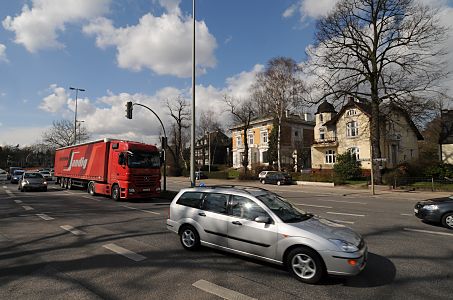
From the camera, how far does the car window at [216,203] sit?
6.30m

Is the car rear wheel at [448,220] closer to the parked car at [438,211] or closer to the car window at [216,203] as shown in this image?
the parked car at [438,211]

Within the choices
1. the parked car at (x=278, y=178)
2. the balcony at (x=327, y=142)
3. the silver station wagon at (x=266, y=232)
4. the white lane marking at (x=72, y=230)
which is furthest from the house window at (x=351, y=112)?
the white lane marking at (x=72, y=230)

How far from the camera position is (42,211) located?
1289 centimetres

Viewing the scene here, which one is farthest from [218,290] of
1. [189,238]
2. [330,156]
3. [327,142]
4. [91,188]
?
[330,156]

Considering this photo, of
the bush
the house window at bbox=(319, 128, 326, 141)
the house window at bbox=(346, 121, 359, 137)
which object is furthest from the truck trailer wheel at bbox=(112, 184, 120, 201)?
the house window at bbox=(319, 128, 326, 141)

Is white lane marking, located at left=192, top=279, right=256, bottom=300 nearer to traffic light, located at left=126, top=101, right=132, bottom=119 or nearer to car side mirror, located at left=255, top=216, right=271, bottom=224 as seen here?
car side mirror, located at left=255, top=216, right=271, bottom=224

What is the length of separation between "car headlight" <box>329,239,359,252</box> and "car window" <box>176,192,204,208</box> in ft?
10.0

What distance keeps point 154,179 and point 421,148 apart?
53861 millimetres

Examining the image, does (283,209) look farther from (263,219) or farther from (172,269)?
(172,269)

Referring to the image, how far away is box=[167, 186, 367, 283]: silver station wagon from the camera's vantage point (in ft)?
15.7

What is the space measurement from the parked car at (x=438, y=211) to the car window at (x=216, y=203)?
778 cm

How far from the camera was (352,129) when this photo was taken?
4384 cm

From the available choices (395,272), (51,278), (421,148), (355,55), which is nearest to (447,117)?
(421,148)

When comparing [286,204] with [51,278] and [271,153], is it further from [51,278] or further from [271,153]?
[271,153]
